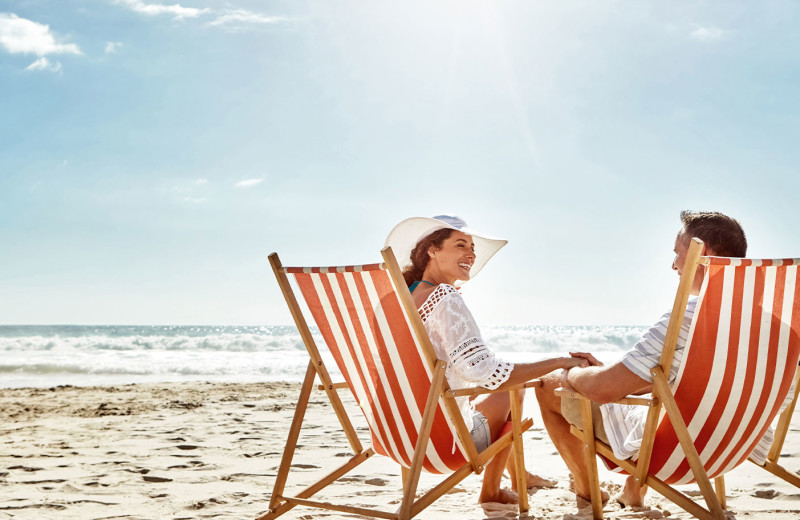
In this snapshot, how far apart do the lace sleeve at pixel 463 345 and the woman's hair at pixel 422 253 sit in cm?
34

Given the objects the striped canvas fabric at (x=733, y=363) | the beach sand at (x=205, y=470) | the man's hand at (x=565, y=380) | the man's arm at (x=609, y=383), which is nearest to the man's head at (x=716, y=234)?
the striped canvas fabric at (x=733, y=363)

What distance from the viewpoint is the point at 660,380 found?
216 cm

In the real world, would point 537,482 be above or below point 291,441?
below

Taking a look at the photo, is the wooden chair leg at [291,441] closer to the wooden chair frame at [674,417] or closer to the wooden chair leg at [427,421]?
the wooden chair leg at [427,421]

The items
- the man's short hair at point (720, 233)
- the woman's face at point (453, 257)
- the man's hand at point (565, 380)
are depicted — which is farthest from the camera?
the woman's face at point (453, 257)

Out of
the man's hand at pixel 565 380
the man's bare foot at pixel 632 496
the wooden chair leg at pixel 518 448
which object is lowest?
the man's bare foot at pixel 632 496

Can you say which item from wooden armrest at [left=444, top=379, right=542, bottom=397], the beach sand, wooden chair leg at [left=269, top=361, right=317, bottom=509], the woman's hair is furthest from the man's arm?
wooden chair leg at [left=269, top=361, right=317, bottom=509]

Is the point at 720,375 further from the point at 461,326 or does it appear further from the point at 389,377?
the point at 389,377

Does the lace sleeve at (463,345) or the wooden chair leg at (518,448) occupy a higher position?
the lace sleeve at (463,345)

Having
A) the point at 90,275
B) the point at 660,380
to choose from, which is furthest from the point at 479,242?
the point at 90,275

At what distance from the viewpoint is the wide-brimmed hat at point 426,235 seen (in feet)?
9.28

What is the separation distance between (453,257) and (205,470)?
239 cm

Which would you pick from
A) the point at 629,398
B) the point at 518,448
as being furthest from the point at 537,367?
the point at 518,448

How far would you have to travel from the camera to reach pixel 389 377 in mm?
2588
